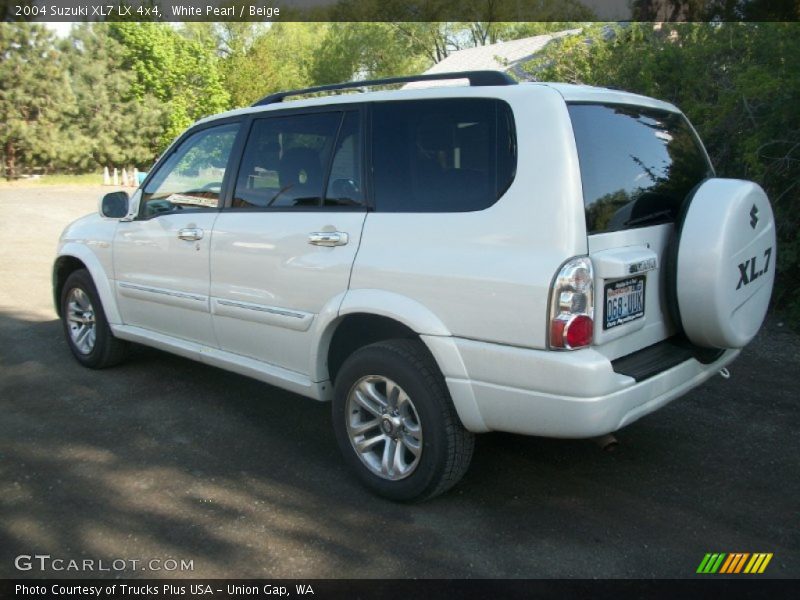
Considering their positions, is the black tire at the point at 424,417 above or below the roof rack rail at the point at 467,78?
below

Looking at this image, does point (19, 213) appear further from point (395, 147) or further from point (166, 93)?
point (166, 93)

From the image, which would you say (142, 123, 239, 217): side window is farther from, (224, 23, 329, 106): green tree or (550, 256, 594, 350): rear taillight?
(224, 23, 329, 106): green tree

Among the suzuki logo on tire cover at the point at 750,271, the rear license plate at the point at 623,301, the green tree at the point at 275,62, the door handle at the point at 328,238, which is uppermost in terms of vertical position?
the green tree at the point at 275,62

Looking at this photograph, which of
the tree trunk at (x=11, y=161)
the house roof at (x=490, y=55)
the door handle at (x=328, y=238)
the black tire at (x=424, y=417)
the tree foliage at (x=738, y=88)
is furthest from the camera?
the tree trunk at (x=11, y=161)

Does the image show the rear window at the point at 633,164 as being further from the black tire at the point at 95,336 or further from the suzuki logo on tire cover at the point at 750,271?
the black tire at the point at 95,336

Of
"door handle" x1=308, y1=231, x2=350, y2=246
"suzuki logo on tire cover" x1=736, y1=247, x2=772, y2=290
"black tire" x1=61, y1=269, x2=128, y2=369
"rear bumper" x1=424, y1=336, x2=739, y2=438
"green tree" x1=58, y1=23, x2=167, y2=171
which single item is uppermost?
"green tree" x1=58, y1=23, x2=167, y2=171

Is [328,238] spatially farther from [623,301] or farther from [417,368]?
[623,301]

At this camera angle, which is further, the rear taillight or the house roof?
the house roof

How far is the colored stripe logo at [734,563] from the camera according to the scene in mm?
2902

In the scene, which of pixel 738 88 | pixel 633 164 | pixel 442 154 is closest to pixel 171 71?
pixel 738 88

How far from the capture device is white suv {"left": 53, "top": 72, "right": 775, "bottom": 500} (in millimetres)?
2887

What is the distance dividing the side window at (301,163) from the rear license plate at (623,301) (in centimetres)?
132

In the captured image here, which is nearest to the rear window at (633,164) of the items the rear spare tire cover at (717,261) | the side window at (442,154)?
the rear spare tire cover at (717,261)

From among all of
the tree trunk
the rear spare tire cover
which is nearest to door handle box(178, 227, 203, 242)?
the rear spare tire cover
